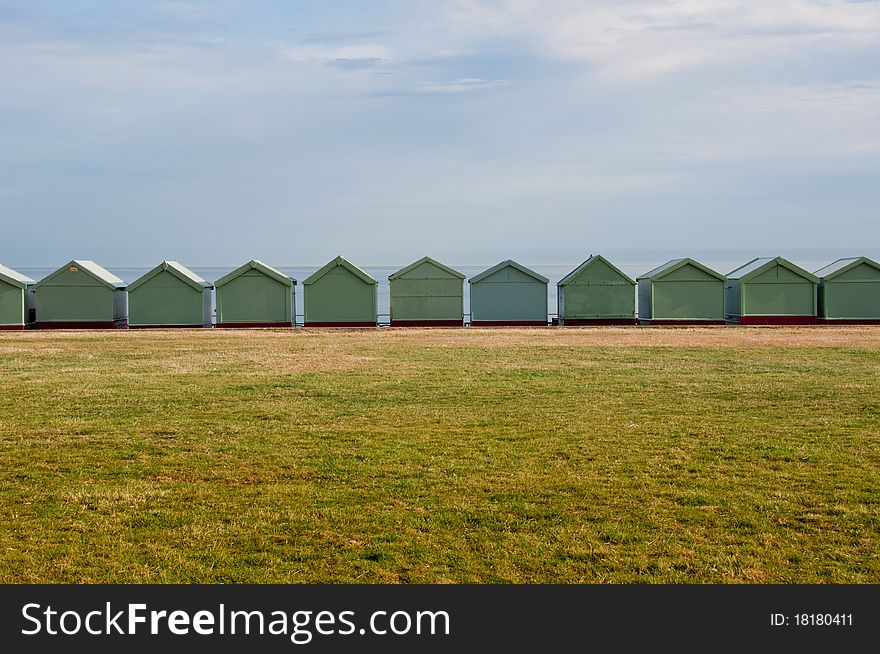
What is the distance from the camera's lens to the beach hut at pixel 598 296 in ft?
167

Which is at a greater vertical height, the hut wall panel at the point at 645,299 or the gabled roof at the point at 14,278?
the gabled roof at the point at 14,278

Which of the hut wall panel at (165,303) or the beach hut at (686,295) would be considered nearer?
the hut wall panel at (165,303)

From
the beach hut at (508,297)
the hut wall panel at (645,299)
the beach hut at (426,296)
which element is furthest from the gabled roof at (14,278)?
the hut wall panel at (645,299)

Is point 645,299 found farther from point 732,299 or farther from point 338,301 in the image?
point 338,301

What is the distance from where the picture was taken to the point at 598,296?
5112 centimetres

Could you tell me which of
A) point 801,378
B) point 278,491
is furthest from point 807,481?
point 801,378

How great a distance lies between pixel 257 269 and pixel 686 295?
22966mm

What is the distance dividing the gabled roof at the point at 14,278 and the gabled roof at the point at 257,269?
32.1 ft

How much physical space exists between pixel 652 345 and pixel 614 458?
891 inches

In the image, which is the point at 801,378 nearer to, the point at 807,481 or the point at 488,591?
the point at 807,481

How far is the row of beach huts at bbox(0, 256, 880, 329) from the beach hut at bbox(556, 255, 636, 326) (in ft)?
0.18

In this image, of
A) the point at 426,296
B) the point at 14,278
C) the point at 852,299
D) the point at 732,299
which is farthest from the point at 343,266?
the point at 852,299

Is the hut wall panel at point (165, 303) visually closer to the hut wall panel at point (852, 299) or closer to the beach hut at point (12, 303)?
the beach hut at point (12, 303)

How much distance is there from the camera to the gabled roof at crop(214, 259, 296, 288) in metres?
49.4
